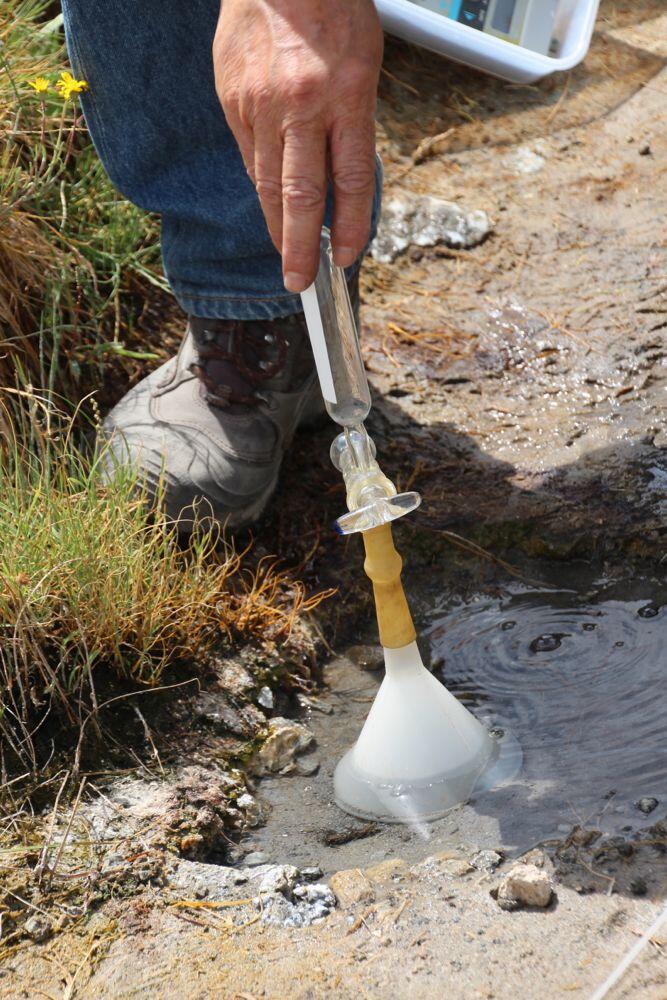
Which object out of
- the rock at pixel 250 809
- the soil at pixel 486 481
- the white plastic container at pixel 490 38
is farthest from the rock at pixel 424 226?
the rock at pixel 250 809

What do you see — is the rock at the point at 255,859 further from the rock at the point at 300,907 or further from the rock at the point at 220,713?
the rock at the point at 220,713

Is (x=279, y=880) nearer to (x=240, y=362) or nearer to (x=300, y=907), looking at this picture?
(x=300, y=907)

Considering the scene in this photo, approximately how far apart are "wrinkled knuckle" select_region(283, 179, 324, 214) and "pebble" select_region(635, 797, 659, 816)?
96cm

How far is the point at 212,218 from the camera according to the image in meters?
1.99

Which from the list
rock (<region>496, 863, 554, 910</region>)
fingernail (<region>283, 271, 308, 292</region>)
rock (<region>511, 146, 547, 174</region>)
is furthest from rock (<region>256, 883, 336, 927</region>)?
rock (<region>511, 146, 547, 174</region>)

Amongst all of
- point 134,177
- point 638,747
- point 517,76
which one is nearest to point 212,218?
point 134,177

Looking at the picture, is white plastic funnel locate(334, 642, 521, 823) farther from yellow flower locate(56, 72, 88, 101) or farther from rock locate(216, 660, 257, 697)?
yellow flower locate(56, 72, 88, 101)

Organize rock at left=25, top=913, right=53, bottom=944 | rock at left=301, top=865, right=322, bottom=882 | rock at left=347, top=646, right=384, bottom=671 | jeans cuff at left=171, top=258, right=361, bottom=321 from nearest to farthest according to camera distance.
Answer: rock at left=25, top=913, right=53, bottom=944 < rock at left=301, top=865, right=322, bottom=882 < rock at left=347, top=646, right=384, bottom=671 < jeans cuff at left=171, top=258, right=361, bottom=321

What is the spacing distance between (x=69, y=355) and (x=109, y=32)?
71cm

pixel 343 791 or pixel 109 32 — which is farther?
pixel 109 32

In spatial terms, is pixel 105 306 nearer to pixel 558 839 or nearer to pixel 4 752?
pixel 4 752

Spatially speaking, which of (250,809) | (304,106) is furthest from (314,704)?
(304,106)

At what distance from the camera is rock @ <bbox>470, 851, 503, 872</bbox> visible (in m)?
1.40

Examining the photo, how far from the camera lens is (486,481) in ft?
7.10
